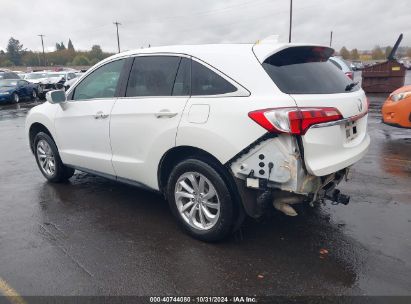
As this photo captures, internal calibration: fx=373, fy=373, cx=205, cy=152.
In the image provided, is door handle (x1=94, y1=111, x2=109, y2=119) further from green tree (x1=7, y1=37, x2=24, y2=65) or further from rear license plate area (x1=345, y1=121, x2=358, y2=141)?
green tree (x1=7, y1=37, x2=24, y2=65)

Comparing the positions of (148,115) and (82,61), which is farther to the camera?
(82,61)

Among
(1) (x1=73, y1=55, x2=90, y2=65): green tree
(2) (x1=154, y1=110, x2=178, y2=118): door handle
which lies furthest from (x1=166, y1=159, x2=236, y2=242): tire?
(1) (x1=73, y1=55, x2=90, y2=65): green tree

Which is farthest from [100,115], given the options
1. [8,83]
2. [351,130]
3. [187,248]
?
[8,83]

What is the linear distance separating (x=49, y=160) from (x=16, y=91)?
56.0ft

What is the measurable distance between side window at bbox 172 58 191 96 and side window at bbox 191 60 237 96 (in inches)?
1.9

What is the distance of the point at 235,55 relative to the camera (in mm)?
3309

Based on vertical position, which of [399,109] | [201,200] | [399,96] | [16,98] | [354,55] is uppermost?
[354,55]

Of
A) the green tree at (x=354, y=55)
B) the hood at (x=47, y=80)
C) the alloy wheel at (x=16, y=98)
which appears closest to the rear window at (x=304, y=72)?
the alloy wheel at (x=16, y=98)

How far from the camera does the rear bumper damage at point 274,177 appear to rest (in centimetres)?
295

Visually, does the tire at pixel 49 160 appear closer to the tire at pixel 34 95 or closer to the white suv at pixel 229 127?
the white suv at pixel 229 127

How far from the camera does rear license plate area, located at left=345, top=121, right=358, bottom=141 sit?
3.30 metres

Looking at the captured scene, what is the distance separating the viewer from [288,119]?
2.88 metres

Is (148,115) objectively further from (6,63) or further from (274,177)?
(6,63)

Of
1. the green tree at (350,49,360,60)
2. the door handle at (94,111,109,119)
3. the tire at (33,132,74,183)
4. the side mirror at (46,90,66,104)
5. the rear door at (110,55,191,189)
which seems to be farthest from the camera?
the green tree at (350,49,360,60)
